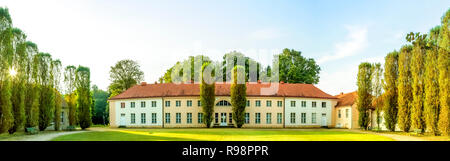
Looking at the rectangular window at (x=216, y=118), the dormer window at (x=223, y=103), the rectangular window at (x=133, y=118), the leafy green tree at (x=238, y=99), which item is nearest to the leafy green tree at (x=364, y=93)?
the leafy green tree at (x=238, y=99)

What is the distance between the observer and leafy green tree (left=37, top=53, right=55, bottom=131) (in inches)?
1251

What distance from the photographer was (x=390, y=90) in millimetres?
32625

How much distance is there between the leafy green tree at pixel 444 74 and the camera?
23.7 meters

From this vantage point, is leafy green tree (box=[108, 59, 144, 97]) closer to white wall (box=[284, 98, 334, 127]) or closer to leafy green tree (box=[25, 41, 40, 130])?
leafy green tree (box=[25, 41, 40, 130])

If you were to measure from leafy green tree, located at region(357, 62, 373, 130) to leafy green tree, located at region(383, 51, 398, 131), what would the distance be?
2.29m

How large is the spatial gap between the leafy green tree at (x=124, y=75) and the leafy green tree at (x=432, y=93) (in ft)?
155

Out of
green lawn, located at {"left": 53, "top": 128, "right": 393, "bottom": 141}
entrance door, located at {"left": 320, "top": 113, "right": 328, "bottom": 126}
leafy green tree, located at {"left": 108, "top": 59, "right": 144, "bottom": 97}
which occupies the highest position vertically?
leafy green tree, located at {"left": 108, "top": 59, "right": 144, "bottom": 97}

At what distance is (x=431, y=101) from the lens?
84.7ft

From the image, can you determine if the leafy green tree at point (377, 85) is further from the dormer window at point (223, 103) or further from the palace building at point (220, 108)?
the dormer window at point (223, 103)

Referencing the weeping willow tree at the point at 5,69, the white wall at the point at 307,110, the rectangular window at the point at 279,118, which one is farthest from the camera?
the white wall at the point at 307,110

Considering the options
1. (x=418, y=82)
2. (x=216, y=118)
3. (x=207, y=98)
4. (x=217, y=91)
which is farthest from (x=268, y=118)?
(x=418, y=82)

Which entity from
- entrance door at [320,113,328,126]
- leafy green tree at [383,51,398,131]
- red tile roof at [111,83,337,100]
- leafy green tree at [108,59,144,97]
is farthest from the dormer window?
leafy green tree at [108,59,144,97]
